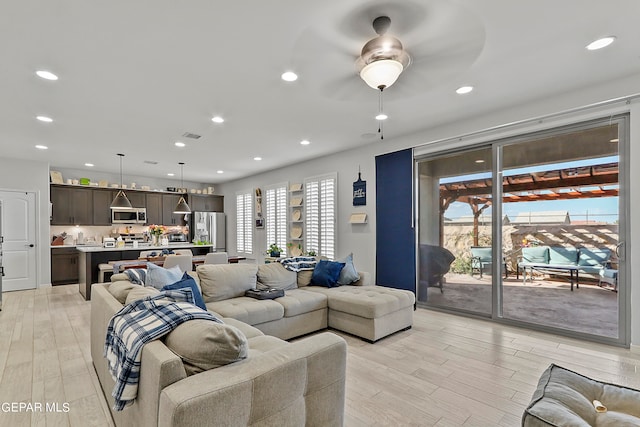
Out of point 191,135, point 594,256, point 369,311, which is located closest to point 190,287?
point 369,311

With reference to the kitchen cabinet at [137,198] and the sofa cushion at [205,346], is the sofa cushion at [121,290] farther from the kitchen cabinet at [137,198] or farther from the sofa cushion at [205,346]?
the kitchen cabinet at [137,198]

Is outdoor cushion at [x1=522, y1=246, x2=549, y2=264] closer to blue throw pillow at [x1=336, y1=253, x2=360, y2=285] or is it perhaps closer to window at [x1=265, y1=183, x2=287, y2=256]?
blue throw pillow at [x1=336, y1=253, x2=360, y2=285]

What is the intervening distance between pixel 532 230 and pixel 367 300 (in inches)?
90.8

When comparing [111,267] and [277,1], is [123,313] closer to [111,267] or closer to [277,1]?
[277,1]

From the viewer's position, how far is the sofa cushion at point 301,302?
3.56m

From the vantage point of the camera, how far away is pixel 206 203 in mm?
9539

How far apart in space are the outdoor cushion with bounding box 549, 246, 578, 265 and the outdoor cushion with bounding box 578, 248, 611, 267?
6 cm

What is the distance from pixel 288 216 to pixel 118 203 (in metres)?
3.89

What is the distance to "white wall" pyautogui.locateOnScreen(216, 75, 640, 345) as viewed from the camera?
10.4 ft

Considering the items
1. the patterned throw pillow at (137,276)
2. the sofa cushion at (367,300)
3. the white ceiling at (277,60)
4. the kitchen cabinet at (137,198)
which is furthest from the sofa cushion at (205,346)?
the kitchen cabinet at (137,198)

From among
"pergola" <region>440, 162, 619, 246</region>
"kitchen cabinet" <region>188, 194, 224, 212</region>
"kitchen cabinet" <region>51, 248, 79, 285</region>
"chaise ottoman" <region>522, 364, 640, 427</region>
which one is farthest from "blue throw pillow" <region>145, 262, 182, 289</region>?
"kitchen cabinet" <region>188, 194, 224, 212</region>

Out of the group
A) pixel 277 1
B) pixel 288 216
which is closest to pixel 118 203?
pixel 288 216

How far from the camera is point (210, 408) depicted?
1.24 meters

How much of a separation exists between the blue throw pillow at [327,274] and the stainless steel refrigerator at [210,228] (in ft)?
18.1
